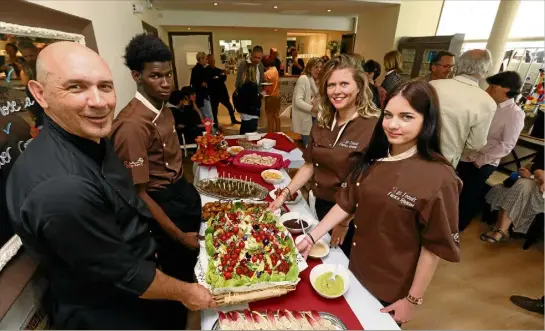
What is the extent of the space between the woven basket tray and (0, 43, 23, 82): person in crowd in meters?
1.29

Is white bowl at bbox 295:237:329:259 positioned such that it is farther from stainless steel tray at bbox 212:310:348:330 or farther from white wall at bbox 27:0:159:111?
white wall at bbox 27:0:159:111

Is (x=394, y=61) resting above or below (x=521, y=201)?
above

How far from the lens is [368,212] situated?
1249 mm

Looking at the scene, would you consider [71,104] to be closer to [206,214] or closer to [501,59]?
[206,214]

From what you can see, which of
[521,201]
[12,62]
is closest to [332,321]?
[12,62]

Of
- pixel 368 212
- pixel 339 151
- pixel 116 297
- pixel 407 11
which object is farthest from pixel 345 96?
pixel 407 11

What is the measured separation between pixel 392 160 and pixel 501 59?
4.38 meters

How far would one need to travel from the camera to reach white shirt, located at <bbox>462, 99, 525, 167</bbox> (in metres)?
2.66

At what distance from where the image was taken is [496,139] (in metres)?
2.77

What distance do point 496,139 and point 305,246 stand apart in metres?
2.67

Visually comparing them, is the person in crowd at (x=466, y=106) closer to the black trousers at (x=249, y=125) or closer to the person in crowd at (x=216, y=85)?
the black trousers at (x=249, y=125)

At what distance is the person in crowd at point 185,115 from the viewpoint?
4547 mm

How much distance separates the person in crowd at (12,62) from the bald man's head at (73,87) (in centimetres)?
39

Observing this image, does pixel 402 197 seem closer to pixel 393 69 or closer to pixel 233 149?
pixel 233 149
